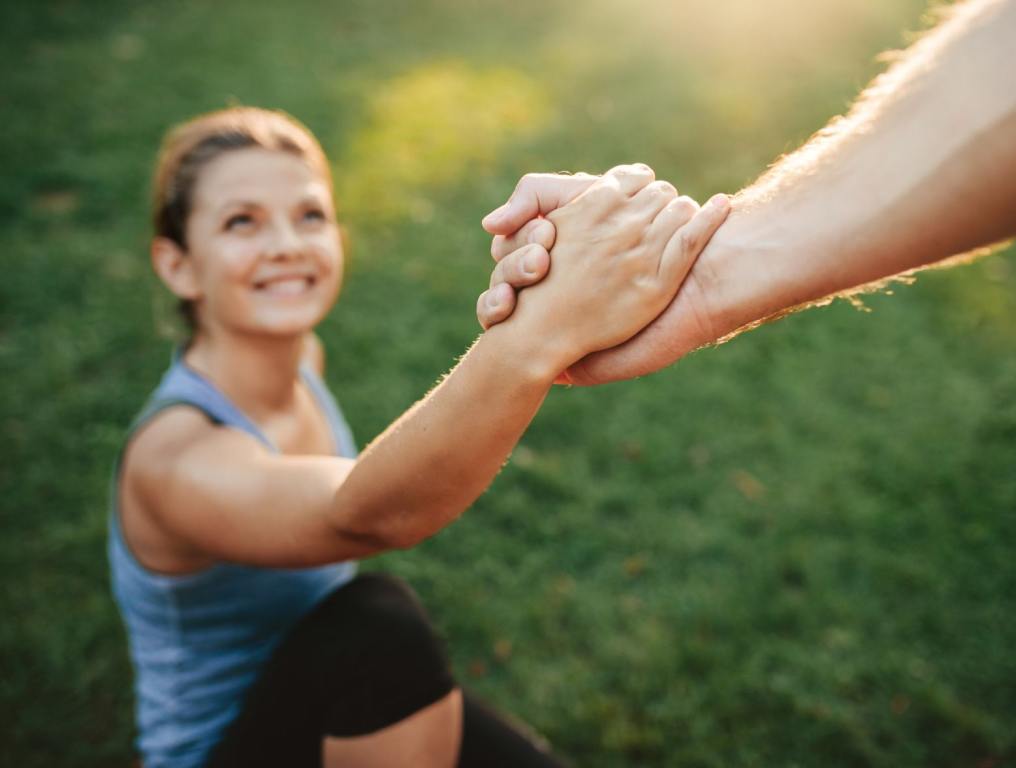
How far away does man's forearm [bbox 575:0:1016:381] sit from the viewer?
3.64 feet

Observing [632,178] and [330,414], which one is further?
[330,414]

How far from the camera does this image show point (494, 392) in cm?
144

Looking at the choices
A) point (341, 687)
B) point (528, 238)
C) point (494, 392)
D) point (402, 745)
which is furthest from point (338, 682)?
point (528, 238)

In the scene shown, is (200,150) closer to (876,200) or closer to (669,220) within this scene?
(669,220)

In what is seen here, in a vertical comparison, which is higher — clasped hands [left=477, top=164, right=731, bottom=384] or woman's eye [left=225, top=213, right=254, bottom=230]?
woman's eye [left=225, top=213, right=254, bottom=230]

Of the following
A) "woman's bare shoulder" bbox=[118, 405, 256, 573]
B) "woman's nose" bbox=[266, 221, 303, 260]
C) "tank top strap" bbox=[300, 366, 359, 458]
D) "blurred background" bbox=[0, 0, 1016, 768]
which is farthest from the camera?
"blurred background" bbox=[0, 0, 1016, 768]

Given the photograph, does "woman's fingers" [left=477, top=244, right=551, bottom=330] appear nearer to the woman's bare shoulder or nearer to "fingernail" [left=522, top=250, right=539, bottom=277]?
"fingernail" [left=522, top=250, right=539, bottom=277]

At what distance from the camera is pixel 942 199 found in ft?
3.76

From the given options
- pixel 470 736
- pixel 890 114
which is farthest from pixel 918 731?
pixel 890 114

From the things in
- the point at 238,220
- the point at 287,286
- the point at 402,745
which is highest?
the point at 238,220

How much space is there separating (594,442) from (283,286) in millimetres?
2047

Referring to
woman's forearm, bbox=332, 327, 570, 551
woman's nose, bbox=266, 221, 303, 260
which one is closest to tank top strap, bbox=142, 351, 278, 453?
woman's nose, bbox=266, 221, 303, 260

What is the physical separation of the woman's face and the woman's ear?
0.10ft

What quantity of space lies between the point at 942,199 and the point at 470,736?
1.79m
